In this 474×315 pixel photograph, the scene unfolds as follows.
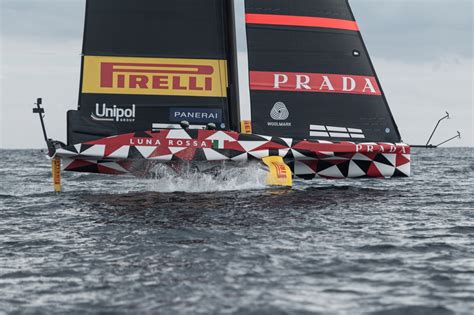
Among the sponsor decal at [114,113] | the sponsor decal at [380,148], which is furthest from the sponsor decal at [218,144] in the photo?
the sponsor decal at [380,148]

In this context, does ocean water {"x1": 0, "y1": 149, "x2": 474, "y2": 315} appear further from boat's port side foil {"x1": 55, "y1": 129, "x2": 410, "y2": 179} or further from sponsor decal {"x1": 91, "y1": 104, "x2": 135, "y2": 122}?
sponsor decal {"x1": 91, "y1": 104, "x2": 135, "y2": 122}

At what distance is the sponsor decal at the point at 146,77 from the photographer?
1459 cm

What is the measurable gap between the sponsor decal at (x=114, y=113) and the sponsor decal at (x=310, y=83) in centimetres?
235

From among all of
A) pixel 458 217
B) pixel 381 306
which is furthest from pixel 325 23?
pixel 381 306

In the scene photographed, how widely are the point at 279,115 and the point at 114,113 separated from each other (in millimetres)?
3124

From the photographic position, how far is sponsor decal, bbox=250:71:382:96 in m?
14.7

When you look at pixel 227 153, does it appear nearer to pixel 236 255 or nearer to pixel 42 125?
pixel 42 125

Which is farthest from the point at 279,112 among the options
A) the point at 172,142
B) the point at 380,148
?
the point at 172,142

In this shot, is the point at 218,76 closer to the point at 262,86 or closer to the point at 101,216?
the point at 262,86

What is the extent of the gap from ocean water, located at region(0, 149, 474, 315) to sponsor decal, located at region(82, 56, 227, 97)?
2280 millimetres

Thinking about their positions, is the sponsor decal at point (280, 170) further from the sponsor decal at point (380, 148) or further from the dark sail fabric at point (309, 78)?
the sponsor decal at point (380, 148)

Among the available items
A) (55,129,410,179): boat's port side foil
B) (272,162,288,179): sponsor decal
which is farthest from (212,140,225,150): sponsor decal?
(272,162,288,179): sponsor decal

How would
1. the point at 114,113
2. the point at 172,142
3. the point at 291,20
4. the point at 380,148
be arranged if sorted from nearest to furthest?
the point at 172,142 → the point at 380,148 → the point at 114,113 → the point at 291,20

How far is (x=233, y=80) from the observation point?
14.9m
